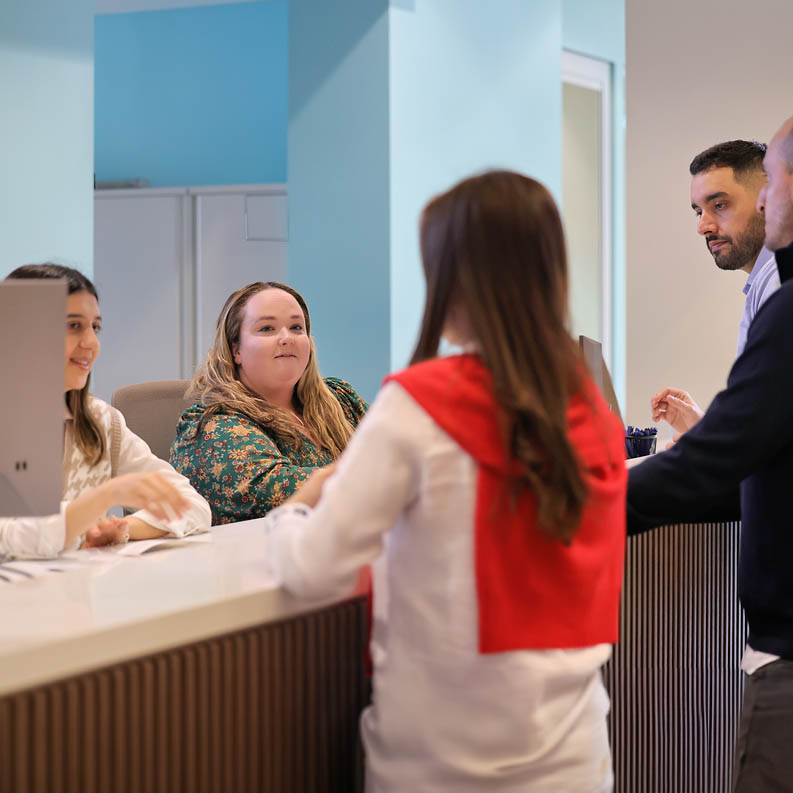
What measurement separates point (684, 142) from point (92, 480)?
3100 mm

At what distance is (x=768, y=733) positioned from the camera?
162 cm

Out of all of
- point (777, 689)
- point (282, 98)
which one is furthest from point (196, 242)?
point (777, 689)

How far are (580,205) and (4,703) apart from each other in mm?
6446

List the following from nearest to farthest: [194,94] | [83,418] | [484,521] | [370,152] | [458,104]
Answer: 1. [484,521]
2. [83,418]
3. [370,152]
4. [458,104]
5. [194,94]

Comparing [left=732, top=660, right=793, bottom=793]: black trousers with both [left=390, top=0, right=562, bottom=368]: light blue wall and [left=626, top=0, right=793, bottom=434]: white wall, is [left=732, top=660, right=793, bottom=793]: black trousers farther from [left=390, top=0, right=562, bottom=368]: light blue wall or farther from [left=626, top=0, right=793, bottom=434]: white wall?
[left=390, top=0, right=562, bottom=368]: light blue wall

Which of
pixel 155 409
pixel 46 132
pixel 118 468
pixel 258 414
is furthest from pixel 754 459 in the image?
pixel 46 132

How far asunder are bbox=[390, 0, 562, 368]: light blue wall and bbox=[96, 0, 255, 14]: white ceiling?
145 centimetres

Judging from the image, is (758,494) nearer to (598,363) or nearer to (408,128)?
(598,363)

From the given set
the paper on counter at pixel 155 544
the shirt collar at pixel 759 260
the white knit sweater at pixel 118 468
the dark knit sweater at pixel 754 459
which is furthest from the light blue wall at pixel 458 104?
the dark knit sweater at pixel 754 459

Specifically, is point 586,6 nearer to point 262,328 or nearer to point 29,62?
point 29,62

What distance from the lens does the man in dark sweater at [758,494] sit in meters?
1.51

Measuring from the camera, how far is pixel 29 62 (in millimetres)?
4047

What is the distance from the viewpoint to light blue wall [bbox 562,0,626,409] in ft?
22.3

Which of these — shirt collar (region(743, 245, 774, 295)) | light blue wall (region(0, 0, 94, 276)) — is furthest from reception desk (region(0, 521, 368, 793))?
light blue wall (region(0, 0, 94, 276))
